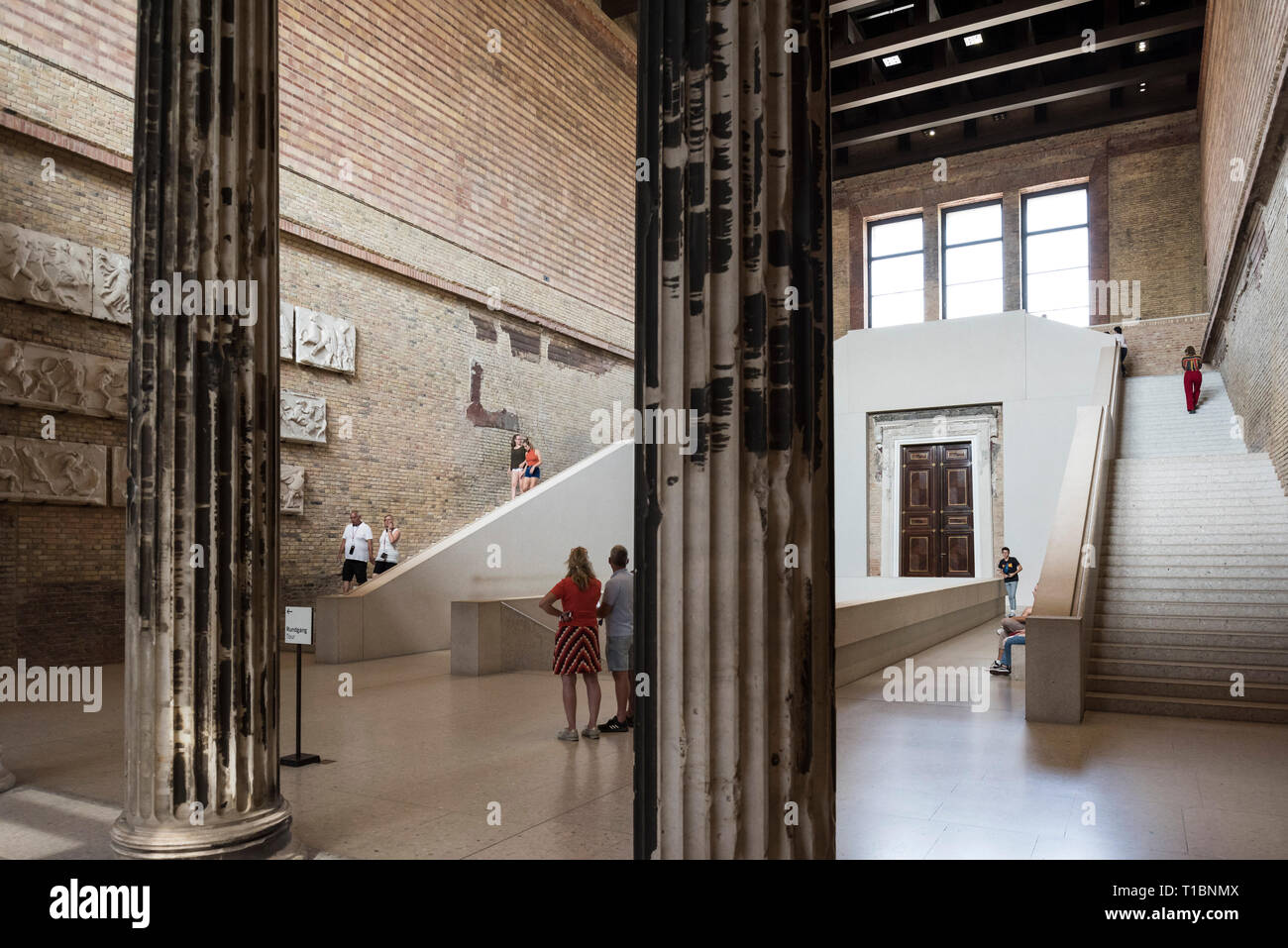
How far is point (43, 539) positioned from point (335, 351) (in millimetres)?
5384

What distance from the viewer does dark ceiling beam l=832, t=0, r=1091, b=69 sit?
20172mm

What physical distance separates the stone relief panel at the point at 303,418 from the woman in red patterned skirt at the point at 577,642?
8119 millimetres

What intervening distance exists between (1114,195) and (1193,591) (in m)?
18.7

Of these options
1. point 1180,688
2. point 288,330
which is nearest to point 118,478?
point 288,330

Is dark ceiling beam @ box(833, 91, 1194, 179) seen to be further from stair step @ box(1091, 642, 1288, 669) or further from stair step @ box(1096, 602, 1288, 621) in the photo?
stair step @ box(1091, 642, 1288, 669)

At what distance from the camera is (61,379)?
11.1 metres

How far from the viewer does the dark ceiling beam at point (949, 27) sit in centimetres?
2017

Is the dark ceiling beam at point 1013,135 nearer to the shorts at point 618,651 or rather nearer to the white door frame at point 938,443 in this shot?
the white door frame at point 938,443

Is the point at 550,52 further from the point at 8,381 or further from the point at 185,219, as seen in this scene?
the point at 185,219

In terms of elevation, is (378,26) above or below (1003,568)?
above

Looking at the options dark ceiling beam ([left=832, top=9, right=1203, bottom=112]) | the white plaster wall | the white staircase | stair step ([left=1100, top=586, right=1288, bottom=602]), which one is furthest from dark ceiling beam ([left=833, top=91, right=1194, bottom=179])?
stair step ([left=1100, top=586, right=1288, bottom=602])

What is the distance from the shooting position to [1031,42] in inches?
897
